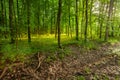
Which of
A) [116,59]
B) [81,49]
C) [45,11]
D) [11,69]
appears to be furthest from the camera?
[45,11]

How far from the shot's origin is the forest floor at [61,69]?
995 cm

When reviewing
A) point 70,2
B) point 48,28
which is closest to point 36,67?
point 70,2

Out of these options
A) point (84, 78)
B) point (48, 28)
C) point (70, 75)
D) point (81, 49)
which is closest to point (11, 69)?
point (70, 75)

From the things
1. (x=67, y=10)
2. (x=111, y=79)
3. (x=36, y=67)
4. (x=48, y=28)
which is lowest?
(x=111, y=79)

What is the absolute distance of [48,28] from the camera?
39031 mm

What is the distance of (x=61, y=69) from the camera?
11555 millimetres

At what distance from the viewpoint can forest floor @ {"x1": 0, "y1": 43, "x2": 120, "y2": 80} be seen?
995 centimetres

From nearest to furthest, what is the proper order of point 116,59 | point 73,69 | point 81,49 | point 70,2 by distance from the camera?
point 73,69 < point 116,59 < point 81,49 < point 70,2

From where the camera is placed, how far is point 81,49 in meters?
17.8

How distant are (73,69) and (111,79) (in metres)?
2.60

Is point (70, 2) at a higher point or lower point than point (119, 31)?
higher

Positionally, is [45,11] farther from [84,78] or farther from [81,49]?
[84,78]

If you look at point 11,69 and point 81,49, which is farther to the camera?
point 81,49

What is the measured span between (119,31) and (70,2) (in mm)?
15457
